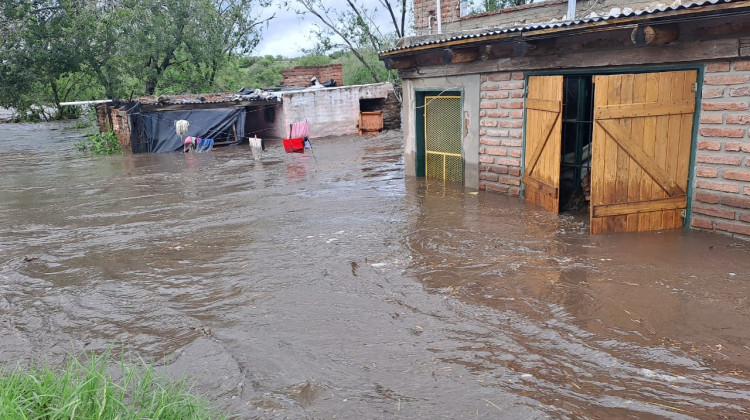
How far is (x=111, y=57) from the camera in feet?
76.2

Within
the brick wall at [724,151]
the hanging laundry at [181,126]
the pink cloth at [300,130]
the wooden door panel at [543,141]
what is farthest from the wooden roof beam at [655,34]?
the hanging laundry at [181,126]

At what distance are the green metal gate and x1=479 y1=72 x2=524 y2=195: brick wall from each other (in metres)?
0.77

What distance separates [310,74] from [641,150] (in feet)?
66.0

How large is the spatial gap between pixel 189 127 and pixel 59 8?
686 centimetres

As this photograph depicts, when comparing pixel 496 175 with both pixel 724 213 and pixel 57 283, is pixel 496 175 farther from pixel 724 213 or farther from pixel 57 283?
pixel 57 283

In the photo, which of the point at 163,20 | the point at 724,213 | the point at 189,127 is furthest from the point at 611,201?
the point at 163,20

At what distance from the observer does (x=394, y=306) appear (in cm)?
571

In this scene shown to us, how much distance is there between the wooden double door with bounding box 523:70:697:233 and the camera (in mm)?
7336

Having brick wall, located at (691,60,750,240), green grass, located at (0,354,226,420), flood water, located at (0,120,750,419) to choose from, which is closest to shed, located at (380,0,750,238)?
brick wall, located at (691,60,750,240)

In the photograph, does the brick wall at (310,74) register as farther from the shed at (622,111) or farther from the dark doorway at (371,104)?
the shed at (622,111)

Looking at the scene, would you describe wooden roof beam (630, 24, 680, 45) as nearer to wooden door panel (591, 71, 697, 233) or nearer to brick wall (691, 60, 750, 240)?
wooden door panel (591, 71, 697, 233)

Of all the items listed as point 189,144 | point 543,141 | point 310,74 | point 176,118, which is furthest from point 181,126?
point 543,141

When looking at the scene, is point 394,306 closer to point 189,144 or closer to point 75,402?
point 75,402

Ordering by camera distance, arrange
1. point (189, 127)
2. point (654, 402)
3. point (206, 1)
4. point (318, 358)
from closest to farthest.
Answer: point (654, 402)
point (318, 358)
point (189, 127)
point (206, 1)
